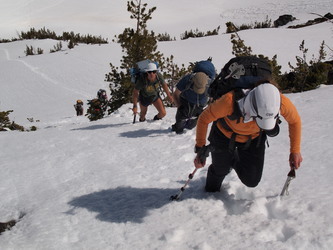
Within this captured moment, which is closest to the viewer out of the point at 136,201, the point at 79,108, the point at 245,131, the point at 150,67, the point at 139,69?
the point at 245,131

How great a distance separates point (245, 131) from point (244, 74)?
1.89ft

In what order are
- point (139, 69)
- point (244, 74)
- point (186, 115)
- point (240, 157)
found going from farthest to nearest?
point (139, 69) → point (186, 115) → point (240, 157) → point (244, 74)

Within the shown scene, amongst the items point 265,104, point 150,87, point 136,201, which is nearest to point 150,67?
point 150,87

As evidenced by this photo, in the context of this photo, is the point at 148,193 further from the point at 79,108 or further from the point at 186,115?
the point at 79,108

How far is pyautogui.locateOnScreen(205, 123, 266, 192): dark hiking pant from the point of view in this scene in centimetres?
308

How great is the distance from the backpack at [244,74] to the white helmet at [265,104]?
203 mm

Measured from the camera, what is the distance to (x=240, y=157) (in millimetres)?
3201

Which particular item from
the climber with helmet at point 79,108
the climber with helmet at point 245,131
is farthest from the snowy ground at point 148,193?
the climber with helmet at point 79,108

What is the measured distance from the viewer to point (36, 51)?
1825 centimetres

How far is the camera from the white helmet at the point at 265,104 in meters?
2.34

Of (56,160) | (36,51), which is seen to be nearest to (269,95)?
(56,160)

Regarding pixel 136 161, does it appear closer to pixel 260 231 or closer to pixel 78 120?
pixel 260 231

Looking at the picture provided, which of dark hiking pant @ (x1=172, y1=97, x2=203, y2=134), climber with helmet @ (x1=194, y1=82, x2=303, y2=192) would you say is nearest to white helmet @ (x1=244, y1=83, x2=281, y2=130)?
climber with helmet @ (x1=194, y1=82, x2=303, y2=192)

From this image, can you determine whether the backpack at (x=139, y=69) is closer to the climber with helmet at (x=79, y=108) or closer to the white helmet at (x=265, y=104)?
the white helmet at (x=265, y=104)
